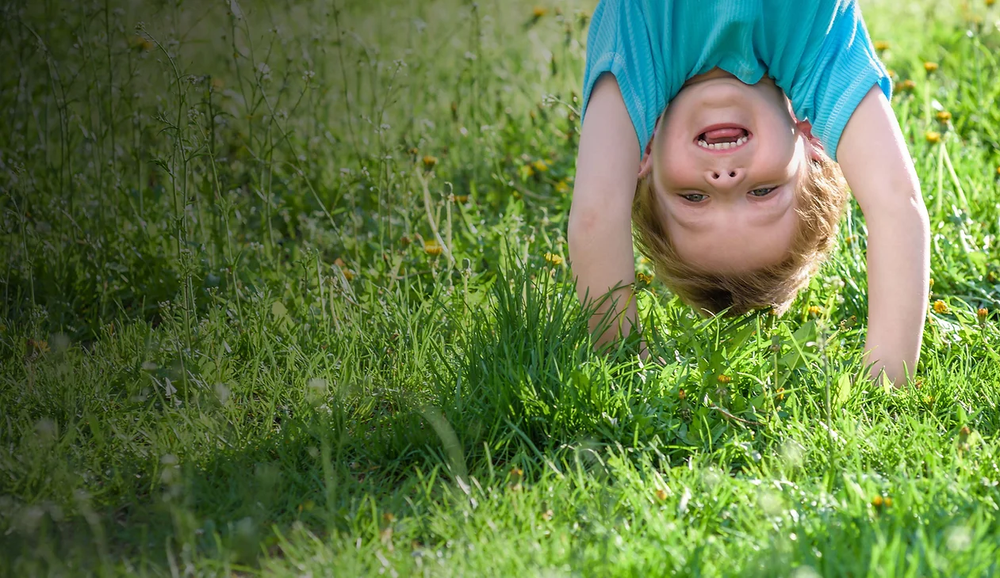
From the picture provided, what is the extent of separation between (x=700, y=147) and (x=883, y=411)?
2.66ft

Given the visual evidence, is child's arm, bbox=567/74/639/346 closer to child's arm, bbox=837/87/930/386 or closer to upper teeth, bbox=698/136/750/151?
upper teeth, bbox=698/136/750/151

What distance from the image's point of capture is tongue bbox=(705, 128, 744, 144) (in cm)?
265

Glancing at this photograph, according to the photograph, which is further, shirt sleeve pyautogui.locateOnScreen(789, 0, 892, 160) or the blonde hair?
the blonde hair

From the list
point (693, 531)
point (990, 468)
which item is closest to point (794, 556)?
point (693, 531)

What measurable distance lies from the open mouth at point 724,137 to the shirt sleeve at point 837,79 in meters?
0.19

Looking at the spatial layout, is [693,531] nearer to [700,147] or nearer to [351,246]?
[700,147]

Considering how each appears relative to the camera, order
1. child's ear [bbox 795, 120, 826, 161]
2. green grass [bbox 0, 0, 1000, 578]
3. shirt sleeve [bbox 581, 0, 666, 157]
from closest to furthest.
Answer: green grass [bbox 0, 0, 1000, 578] → shirt sleeve [bbox 581, 0, 666, 157] → child's ear [bbox 795, 120, 826, 161]

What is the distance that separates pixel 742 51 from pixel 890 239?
66 cm

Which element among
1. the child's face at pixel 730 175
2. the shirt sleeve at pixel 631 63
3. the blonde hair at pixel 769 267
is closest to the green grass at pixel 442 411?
the blonde hair at pixel 769 267

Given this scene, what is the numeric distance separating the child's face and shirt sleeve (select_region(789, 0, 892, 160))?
0.08m

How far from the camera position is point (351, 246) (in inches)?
142

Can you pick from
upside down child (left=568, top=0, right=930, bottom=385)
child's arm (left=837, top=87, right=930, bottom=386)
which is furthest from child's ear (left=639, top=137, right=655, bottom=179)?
child's arm (left=837, top=87, right=930, bottom=386)

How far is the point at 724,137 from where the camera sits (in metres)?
2.66

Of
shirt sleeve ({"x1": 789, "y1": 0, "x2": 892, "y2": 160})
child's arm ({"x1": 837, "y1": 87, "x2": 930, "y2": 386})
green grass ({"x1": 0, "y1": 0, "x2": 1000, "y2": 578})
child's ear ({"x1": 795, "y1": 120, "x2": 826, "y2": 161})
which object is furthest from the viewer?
child's ear ({"x1": 795, "y1": 120, "x2": 826, "y2": 161})
